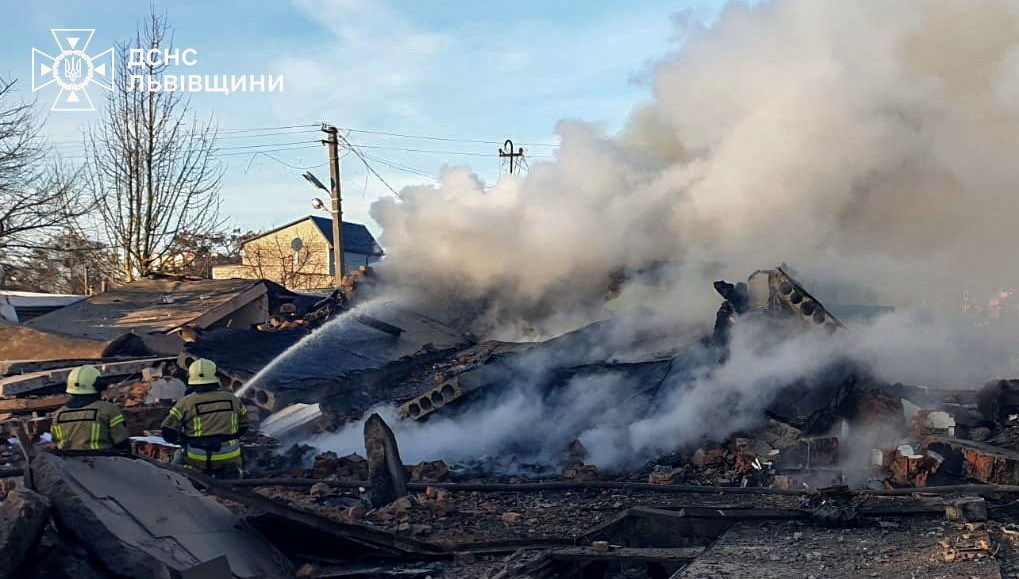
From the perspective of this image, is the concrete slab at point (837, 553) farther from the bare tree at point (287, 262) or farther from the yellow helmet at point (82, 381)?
the bare tree at point (287, 262)

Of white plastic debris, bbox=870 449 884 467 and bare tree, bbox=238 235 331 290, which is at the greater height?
bare tree, bbox=238 235 331 290

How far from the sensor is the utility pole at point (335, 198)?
1037 inches

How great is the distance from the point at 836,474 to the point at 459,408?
4.34 m

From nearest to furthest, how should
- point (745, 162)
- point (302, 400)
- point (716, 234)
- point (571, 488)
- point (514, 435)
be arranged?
point (571, 488) → point (514, 435) → point (302, 400) → point (745, 162) → point (716, 234)

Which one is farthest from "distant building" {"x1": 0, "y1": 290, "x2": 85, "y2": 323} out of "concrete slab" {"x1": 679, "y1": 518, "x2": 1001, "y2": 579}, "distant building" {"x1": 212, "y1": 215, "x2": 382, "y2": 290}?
"distant building" {"x1": 212, "y1": 215, "x2": 382, "y2": 290}

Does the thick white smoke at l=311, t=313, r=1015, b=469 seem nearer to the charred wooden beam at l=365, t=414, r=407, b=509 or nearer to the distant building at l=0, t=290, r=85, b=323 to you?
the charred wooden beam at l=365, t=414, r=407, b=509

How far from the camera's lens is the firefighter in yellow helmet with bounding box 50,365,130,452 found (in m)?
6.67

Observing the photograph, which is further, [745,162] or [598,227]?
[598,227]

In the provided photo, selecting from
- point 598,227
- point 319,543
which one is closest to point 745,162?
point 598,227

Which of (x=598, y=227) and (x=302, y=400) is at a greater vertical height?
(x=598, y=227)

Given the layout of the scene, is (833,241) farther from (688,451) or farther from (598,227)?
(688,451)

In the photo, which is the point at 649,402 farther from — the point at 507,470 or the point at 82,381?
the point at 82,381

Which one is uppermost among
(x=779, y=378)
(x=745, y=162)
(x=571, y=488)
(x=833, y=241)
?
(x=745, y=162)

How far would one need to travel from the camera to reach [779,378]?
30.7 ft
